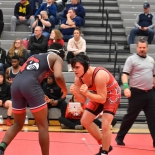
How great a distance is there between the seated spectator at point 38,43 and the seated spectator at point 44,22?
0.53 metres

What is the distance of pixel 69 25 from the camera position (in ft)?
39.4

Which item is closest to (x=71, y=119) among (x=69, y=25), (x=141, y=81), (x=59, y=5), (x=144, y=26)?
(x=141, y=81)

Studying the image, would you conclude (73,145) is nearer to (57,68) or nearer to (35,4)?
(57,68)

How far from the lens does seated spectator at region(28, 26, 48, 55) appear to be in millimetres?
11049

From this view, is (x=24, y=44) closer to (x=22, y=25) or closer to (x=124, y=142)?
(x=22, y=25)

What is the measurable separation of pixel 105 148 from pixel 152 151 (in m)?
1.31

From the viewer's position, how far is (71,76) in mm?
11016

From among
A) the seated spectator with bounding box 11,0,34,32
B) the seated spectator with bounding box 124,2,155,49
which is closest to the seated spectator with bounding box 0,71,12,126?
the seated spectator with bounding box 11,0,34,32

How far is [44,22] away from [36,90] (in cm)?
573

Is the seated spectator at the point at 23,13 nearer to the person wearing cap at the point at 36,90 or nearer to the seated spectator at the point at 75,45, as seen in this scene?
the seated spectator at the point at 75,45

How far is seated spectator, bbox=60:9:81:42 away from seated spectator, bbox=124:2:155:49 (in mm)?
1346

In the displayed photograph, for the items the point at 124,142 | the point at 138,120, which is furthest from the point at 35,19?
the point at 124,142

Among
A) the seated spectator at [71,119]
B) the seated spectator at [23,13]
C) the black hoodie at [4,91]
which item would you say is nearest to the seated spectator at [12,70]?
the black hoodie at [4,91]

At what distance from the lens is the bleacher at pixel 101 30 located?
12.2 meters
